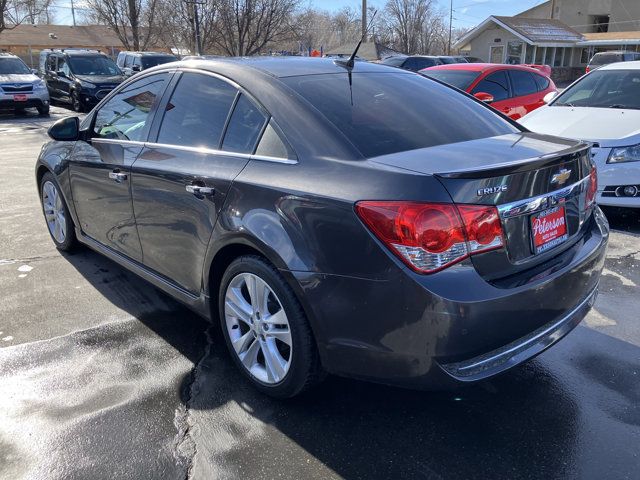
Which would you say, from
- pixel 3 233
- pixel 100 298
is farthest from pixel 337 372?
pixel 3 233

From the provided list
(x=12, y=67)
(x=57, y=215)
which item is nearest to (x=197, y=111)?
(x=57, y=215)

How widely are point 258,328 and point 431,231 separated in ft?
3.70

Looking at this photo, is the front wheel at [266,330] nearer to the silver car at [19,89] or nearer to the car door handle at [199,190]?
the car door handle at [199,190]

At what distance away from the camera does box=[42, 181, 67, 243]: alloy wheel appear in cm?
488

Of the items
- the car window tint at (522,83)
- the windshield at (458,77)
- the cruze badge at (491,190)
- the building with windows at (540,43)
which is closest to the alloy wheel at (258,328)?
the cruze badge at (491,190)

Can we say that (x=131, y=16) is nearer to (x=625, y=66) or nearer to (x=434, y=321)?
(x=625, y=66)

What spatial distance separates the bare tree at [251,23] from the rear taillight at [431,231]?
23625mm

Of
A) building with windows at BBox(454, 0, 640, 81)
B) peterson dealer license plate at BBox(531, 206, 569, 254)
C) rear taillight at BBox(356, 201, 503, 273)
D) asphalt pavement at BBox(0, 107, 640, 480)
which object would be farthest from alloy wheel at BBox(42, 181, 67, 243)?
building with windows at BBox(454, 0, 640, 81)

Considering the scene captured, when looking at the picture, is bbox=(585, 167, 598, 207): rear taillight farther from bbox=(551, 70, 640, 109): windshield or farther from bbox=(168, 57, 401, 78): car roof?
bbox=(551, 70, 640, 109): windshield

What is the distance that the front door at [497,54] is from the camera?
41.2 meters

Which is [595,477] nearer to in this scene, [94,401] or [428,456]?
[428,456]

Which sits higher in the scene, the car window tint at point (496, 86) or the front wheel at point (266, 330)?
the car window tint at point (496, 86)

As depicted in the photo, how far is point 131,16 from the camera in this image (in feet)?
100

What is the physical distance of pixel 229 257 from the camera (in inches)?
115
